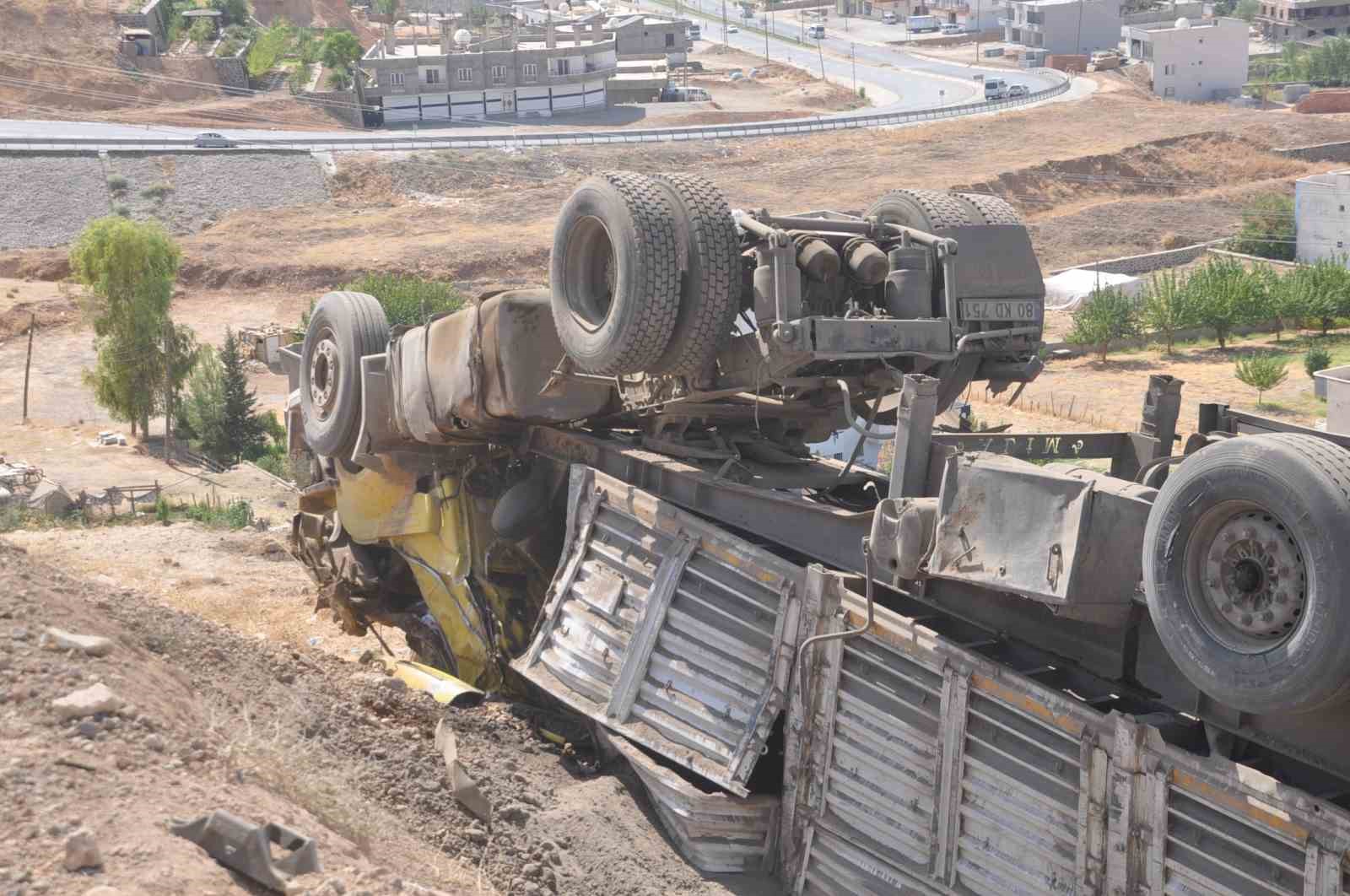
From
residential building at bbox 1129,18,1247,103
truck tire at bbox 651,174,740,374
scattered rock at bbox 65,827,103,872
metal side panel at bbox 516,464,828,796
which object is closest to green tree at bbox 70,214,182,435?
metal side panel at bbox 516,464,828,796

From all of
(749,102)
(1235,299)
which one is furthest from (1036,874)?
(749,102)

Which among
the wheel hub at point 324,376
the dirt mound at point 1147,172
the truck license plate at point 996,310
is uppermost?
the truck license plate at point 996,310

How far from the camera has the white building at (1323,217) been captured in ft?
143

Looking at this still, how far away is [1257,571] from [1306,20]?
11343cm

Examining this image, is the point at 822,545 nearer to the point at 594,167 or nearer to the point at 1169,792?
the point at 1169,792

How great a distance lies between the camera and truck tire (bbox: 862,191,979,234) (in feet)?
29.1

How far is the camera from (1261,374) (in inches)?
1288

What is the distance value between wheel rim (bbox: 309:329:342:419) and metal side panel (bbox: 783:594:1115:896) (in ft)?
16.3

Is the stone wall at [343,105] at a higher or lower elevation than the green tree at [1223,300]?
higher

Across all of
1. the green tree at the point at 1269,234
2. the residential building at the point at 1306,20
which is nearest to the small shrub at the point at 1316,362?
the green tree at the point at 1269,234

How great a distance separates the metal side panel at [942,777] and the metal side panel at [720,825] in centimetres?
19

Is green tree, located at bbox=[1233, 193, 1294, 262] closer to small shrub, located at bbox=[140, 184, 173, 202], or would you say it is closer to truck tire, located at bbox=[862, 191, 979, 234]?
small shrub, located at bbox=[140, 184, 173, 202]

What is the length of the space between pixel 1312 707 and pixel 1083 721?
1057 mm

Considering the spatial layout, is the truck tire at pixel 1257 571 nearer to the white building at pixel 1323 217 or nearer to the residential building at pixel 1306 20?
the white building at pixel 1323 217
